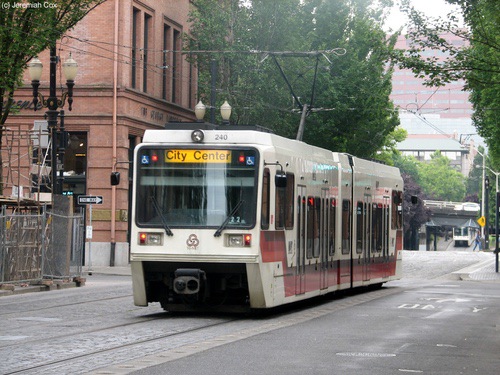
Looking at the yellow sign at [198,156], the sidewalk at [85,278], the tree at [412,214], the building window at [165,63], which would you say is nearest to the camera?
the yellow sign at [198,156]

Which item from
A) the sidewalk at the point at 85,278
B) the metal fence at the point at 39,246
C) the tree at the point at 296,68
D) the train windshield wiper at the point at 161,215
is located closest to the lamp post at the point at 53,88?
the metal fence at the point at 39,246

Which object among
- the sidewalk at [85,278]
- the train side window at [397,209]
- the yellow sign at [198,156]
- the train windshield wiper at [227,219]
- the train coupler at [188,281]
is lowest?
the sidewalk at [85,278]

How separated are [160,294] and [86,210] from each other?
26331mm

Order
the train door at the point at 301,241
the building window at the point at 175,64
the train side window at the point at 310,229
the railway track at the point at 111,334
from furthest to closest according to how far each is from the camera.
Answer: the building window at the point at 175,64 → the train side window at the point at 310,229 → the train door at the point at 301,241 → the railway track at the point at 111,334

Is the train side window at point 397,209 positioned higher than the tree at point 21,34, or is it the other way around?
the tree at point 21,34

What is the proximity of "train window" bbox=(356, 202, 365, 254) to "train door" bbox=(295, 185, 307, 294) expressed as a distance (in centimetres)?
558

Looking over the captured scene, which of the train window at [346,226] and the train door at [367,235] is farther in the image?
the train door at [367,235]

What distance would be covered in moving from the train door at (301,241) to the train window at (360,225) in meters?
5.58

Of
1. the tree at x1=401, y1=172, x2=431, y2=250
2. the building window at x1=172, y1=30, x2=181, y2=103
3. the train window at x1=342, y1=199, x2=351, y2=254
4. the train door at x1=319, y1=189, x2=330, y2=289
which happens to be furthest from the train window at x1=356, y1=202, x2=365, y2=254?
the tree at x1=401, y1=172, x2=431, y2=250

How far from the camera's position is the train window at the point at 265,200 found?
19250mm

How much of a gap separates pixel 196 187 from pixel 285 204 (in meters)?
1.98

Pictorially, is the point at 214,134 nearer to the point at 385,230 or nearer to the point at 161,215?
the point at 161,215

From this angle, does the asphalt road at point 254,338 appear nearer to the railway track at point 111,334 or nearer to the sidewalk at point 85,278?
the railway track at point 111,334

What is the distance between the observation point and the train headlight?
19.2m
